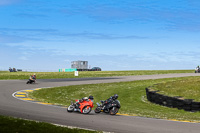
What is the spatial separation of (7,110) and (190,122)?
10234 mm

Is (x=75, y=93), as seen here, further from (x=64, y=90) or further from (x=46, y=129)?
(x=46, y=129)

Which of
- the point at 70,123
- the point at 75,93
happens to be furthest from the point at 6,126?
the point at 75,93

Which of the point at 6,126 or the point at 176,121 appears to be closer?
the point at 6,126

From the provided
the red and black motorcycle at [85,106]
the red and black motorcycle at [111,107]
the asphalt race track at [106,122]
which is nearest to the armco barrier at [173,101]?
the asphalt race track at [106,122]

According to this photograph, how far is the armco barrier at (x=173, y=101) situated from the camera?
71.5 feet

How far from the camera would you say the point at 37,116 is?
16156 mm

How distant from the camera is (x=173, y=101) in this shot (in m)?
23.8

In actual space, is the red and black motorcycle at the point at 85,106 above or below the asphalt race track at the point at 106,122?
above

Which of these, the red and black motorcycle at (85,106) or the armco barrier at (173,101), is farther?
the armco barrier at (173,101)

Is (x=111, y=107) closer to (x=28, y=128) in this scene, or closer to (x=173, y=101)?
(x=28, y=128)

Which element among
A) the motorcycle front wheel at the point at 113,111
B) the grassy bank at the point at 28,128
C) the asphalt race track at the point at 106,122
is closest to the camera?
the grassy bank at the point at 28,128

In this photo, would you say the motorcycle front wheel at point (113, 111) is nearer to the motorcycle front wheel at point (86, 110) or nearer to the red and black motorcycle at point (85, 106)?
the red and black motorcycle at point (85, 106)

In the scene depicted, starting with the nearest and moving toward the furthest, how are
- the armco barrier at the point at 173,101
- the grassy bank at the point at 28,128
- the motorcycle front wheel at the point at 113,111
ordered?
the grassy bank at the point at 28,128 → the motorcycle front wheel at the point at 113,111 → the armco barrier at the point at 173,101

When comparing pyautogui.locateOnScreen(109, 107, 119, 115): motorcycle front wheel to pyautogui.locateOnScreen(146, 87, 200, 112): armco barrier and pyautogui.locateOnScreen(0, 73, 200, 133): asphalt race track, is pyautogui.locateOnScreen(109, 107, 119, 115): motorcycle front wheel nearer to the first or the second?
pyautogui.locateOnScreen(0, 73, 200, 133): asphalt race track
